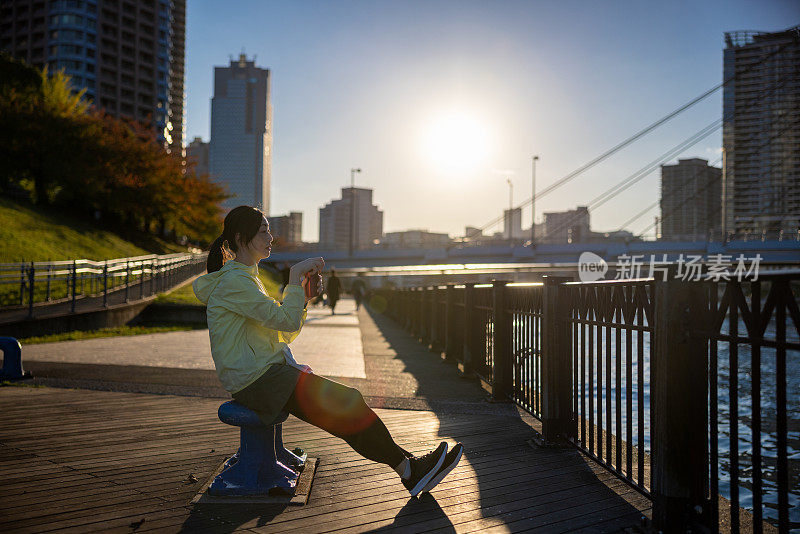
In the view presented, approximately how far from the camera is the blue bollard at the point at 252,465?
2918 mm

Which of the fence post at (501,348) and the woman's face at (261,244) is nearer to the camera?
the woman's face at (261,244)

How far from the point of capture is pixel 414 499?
3014 mm

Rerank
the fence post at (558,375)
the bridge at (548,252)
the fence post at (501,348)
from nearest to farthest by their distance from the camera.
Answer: the fence post at (558,375), the fence post at (501,348), the bridge at (548,252)

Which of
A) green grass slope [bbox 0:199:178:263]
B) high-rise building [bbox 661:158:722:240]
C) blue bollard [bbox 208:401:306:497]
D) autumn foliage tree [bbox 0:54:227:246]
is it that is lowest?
blue bollard [bbox 208:401:306:497]

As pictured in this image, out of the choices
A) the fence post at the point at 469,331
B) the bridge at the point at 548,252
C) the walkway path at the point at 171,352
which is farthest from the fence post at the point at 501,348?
the bridge at the point at 548,252

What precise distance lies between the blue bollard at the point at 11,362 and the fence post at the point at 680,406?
5.55 meters

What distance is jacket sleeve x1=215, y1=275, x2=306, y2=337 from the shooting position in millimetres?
2811

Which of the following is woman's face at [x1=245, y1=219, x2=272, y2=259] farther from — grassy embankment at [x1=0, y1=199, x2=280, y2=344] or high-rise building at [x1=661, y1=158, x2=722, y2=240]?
high-rise building at [x1=661, y1=158, x2=722, y2=240]

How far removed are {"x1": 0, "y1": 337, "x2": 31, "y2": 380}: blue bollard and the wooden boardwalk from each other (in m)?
0.77

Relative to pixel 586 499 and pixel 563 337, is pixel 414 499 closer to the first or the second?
pixel 586 499

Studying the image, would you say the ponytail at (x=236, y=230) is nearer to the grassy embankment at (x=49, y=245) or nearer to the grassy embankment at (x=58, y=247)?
the grassy embankment at (x=58, y=247)

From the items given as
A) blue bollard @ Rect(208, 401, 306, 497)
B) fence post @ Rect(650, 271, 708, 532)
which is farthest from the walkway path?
fence post @ Rect(650, 271, 708, 532)

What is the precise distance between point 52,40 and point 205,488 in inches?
3631

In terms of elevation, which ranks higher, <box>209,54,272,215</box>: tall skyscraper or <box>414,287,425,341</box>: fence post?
<box>209,54,272,215</box>: tall skyscraper
